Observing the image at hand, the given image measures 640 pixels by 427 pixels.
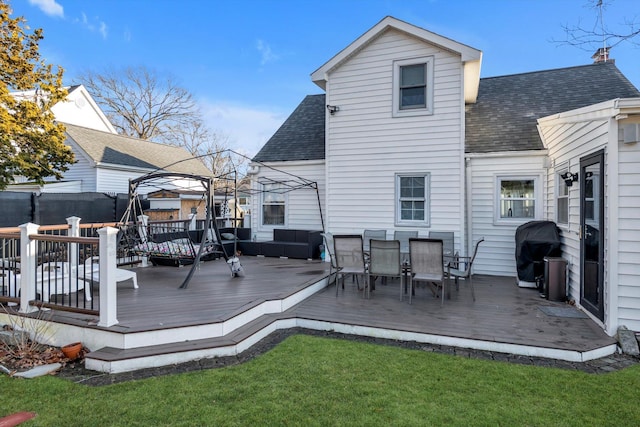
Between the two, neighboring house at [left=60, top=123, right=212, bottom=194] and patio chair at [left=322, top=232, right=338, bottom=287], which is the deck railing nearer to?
patio chair at [left=322, top=232, right=338, bottom=287]

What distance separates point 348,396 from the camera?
3086mm

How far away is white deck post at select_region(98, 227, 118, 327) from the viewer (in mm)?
3883

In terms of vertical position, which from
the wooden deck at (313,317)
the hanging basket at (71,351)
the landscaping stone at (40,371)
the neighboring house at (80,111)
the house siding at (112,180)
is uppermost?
the neighboring house at (80,111)

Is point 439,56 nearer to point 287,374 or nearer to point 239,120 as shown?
point 287,374

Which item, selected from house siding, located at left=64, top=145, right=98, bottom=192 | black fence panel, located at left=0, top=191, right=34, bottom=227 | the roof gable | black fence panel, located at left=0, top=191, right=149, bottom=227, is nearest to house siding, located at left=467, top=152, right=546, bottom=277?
the roof gable

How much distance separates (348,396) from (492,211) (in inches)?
252

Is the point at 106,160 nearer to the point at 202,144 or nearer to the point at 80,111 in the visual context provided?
the point at 80,111

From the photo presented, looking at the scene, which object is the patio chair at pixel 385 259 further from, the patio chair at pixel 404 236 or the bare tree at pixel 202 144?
the bare tree at pixel 202 144

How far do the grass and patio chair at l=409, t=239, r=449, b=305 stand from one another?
1870mm

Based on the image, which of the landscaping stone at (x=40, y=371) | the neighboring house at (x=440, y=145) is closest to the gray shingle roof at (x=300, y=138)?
the neighboring house at (x=440, y=145)

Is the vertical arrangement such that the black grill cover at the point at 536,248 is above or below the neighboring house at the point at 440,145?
below

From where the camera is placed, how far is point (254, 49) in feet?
71.2

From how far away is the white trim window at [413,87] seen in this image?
8125mm

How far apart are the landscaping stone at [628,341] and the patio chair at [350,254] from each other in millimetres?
3420
